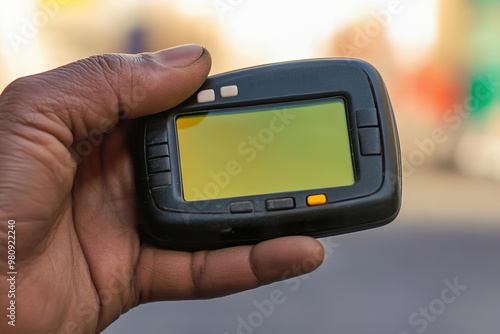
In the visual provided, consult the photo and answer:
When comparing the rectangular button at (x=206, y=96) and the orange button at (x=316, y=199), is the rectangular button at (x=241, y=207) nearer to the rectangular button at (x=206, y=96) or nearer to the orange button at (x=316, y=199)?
the orange button at (x=316, y=199)

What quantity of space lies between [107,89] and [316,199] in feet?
2.44

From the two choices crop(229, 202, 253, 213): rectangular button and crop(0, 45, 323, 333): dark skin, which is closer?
crop(0, 45, 323, 333): dark skin

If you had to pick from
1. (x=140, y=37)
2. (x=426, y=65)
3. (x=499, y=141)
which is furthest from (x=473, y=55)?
(x=140, y=37)

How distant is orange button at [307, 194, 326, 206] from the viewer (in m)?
1.80

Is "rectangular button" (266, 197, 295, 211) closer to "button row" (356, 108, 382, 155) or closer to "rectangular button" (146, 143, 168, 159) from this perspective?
"button row" (356, 108, 382, 155)

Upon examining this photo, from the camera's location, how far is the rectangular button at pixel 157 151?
1.88m

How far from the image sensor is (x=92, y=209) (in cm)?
197

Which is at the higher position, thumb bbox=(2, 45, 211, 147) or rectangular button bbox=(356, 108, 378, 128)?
thumb bbox=(2, 45, 211, 147)

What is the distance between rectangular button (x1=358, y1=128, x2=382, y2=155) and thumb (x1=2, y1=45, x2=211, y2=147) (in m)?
0.55

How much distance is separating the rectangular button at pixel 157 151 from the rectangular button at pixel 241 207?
28 centimetres

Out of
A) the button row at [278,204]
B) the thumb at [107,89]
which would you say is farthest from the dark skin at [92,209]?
the button row at [278,204]

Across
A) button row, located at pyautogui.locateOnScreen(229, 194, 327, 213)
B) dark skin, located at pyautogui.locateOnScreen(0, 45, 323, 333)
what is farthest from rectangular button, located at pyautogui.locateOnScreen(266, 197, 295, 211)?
dark skin, located at pyautogui.locateOnScreen(0, 45, 323, 333)

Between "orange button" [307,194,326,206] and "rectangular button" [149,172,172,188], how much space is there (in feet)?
1.49

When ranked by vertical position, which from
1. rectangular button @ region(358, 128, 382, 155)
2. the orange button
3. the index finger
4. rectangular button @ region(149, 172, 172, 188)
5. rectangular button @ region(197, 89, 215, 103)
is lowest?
the index finger
